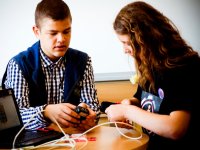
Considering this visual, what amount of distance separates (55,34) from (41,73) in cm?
22

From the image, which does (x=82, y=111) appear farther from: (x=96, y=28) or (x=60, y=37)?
(x=96, y=28)

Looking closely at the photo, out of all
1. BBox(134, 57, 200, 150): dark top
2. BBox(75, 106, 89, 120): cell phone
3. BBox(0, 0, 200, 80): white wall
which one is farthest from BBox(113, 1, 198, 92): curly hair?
BBox(0, 0, 200, 80): white wall

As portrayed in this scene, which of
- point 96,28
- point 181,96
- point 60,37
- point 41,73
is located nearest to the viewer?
point 181,96

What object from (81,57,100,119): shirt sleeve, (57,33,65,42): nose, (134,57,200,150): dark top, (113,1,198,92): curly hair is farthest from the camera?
(81,57,100,119): shirt sleeve

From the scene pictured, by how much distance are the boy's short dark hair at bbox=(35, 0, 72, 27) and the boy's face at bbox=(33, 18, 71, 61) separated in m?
0.02

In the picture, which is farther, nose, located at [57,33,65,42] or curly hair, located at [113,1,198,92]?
nose, located at [57,33,65,42]

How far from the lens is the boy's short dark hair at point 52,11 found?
1482 mm

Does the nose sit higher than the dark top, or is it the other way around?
the nose

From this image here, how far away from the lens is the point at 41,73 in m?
1.57

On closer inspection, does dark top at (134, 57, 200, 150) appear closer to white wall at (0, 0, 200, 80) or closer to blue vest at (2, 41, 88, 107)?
blue vest at (2, 41, 88, 107)

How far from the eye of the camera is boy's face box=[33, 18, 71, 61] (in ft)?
4.82

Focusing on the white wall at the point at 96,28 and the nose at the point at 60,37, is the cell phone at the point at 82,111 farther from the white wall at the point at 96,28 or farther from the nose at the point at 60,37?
the white wall at the point at 96,28

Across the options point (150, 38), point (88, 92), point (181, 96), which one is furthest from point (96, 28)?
point (181, 96)

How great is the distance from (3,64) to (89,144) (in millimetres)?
1261
